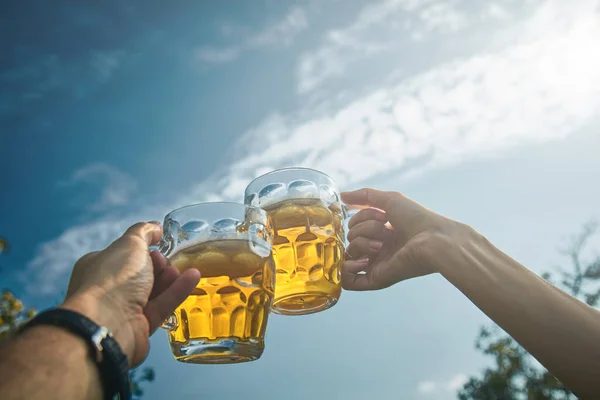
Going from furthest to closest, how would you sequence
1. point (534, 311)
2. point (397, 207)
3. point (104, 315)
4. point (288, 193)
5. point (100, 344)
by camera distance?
1. point (397, 207)
2. point (288, 193)
3. point (534, 311)
4. point (104, 315)
5. point (100, 344)

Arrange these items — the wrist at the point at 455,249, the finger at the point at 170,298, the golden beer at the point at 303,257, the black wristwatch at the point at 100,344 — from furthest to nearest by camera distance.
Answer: the wrist at the point at 455,249, the golden beer at the point at 303,257, the finger at the point at 170,298, the black wristwatch at the point at 100,344

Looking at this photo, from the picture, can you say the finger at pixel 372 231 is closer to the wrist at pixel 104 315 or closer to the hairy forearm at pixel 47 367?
the wrist at pixel 104 315

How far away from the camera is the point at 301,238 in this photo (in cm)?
189

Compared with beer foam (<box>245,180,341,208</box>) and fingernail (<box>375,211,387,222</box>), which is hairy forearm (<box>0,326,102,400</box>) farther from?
fingernail (<box>375,211,387,222</box>)

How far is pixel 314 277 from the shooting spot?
6.10 feet

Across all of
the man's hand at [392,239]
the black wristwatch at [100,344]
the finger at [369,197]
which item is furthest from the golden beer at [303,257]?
the black wristwatch at [100,344]

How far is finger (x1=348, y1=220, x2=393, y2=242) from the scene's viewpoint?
7.63 feet

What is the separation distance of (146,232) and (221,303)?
0.31 metres

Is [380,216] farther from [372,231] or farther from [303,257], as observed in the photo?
[303,257]

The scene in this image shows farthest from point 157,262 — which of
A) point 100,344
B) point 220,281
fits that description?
point 100,344

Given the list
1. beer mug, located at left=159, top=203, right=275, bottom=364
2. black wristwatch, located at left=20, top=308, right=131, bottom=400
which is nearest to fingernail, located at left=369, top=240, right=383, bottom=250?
beer mug, located at left=159, top=203, right=275, bottom=364

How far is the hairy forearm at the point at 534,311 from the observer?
1682 millimetres

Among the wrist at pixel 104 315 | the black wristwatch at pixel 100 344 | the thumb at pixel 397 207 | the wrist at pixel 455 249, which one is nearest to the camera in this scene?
the black wristwatch at pixel 100 344

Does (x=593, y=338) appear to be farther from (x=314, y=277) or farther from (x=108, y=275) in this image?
(x=108, y=275)
